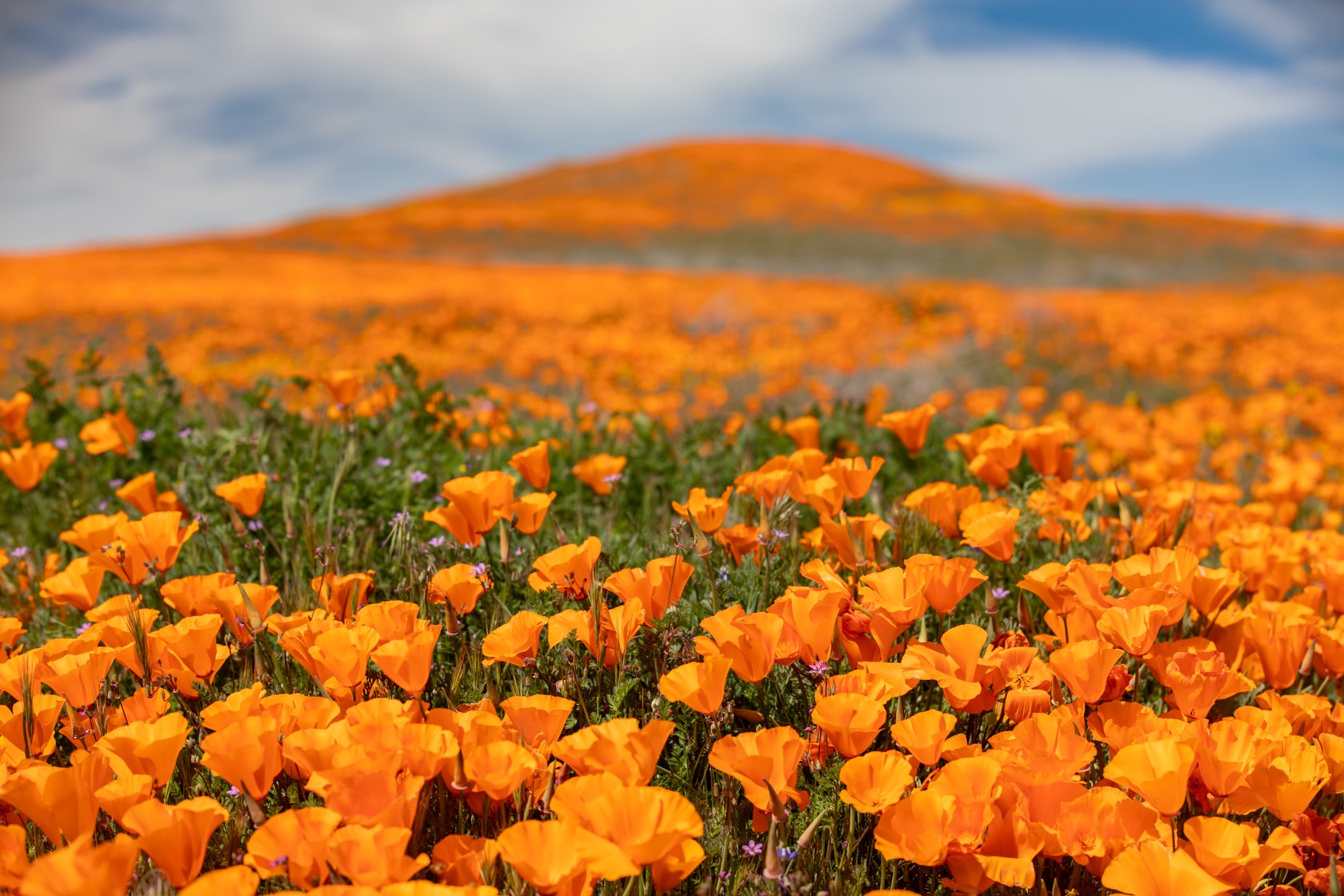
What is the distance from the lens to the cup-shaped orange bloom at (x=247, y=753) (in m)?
1.04

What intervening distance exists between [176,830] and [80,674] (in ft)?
1.48

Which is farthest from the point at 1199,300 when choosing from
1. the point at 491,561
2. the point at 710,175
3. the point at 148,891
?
Answer: the point at 710,175

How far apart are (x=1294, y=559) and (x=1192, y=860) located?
1147mm

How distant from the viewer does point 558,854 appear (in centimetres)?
92

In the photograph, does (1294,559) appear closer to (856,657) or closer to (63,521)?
(856,657)

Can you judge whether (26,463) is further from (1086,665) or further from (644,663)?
(1086,665)

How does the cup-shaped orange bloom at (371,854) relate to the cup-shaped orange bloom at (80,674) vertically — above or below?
below

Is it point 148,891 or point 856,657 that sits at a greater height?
point 856,657

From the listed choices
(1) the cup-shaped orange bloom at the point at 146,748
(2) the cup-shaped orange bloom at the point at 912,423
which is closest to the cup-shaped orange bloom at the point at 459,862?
(1) the cup-shaped orange bloom at the point at 146,748

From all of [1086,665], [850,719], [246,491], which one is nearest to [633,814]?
[850,719]

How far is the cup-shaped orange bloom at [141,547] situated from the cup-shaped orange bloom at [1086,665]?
1.49 metres

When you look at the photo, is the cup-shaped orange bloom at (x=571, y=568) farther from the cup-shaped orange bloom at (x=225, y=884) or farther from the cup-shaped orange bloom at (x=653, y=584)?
the cup-shaped orange bloom at (x=225, y=884)

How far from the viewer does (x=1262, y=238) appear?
38.6 meters

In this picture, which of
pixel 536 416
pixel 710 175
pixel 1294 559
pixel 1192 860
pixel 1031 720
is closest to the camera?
pixel 1192 860
